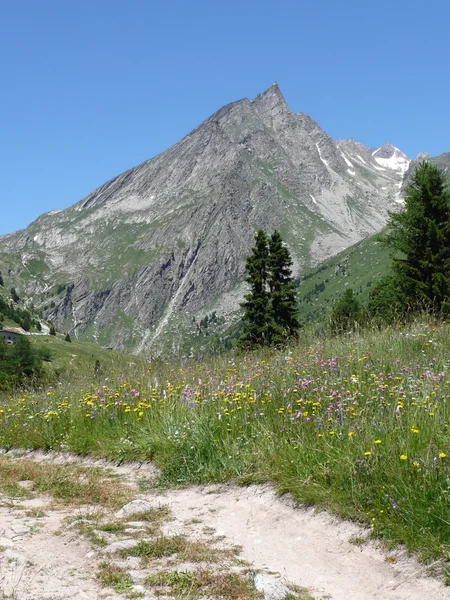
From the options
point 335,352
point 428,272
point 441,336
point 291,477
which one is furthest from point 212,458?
point 428,272

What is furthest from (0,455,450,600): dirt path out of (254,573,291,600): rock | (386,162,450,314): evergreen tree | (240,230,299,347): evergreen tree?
(240,230,299,347): evergreen tree

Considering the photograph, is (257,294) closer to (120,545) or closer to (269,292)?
(269,292)

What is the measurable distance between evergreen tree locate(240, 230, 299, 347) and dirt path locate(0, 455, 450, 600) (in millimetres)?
40297

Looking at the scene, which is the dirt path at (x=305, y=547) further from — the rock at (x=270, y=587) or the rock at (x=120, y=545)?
the rock at (x=120, y=545)

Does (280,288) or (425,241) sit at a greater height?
(425,241)

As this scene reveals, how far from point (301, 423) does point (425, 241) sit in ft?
96.0

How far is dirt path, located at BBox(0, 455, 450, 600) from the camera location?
4195mm

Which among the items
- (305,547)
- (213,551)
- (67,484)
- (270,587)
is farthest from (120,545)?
(67,484)

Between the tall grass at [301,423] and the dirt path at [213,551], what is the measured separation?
1.02 feet

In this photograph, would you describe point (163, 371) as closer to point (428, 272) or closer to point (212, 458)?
point (212, 458)

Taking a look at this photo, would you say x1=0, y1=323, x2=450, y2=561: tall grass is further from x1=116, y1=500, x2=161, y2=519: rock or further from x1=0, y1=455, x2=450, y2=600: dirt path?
x1=116, y1=500, x2=161, y2=519: rock

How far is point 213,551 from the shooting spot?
196 inches

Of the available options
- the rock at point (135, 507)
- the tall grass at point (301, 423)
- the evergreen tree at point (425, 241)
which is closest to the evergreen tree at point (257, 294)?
the evergreen tree at point (425, 241)

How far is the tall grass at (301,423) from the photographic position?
5.36m
